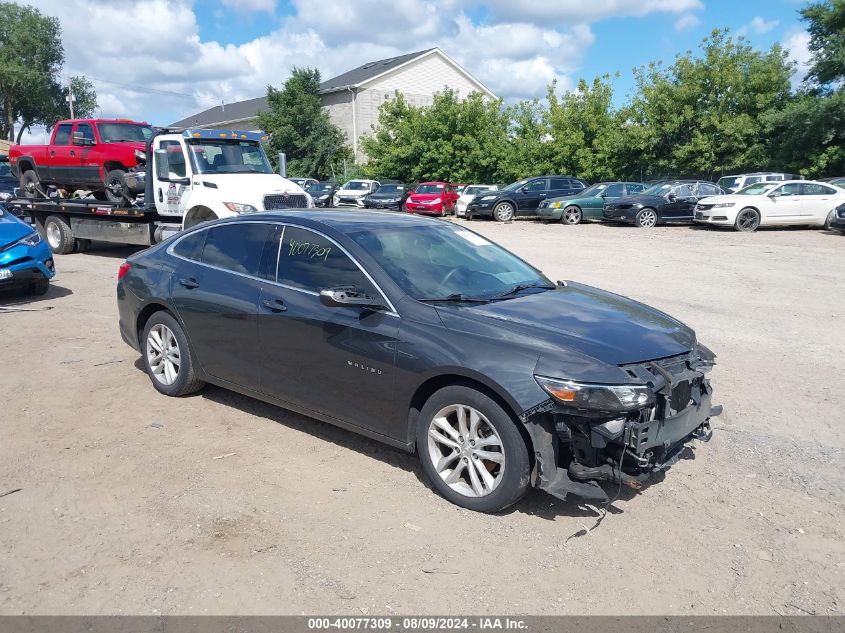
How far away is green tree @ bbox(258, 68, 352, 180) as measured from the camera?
149 ft

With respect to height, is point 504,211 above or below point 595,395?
below

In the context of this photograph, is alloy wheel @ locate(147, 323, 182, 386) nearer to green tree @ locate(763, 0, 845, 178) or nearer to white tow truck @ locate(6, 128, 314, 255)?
white tow truck @ locate(6, 128, 314, 255)

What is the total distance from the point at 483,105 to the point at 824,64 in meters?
16.3

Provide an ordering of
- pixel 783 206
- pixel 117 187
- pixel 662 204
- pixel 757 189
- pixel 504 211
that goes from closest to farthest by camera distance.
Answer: pixel 117 187 → pixel 783 206 → pixel 757 189 → pixel 662 204 → pixel 504 211

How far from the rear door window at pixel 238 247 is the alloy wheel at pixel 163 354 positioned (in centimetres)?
74

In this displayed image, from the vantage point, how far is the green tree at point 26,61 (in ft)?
198

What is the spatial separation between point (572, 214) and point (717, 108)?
1094 cm

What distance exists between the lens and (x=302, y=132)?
45.9m

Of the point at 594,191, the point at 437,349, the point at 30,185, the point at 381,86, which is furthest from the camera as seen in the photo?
the point at 381,86

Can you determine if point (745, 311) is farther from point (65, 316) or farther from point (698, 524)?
point (65, 316)

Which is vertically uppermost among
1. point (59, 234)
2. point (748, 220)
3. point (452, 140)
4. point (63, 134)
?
point (452, 140)

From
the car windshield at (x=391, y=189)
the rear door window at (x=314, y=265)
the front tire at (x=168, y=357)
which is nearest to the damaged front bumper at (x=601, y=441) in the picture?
the rear door window at (x=314, y=265)

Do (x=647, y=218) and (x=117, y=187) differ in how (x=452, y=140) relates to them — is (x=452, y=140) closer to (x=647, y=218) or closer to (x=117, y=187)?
(x=647, y=218)

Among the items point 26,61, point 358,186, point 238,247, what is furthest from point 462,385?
point 26,61
